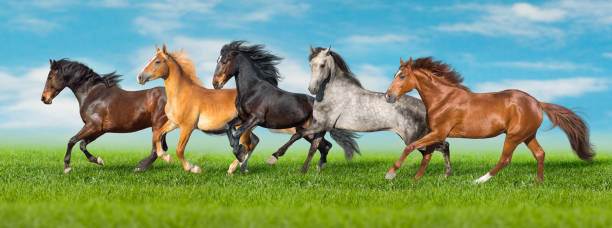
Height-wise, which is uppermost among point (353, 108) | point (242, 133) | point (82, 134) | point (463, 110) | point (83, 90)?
point (463, 110)

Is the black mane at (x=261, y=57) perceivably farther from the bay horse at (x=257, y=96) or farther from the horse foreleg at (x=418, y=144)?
the horse foreleg at (x=418, y=144)

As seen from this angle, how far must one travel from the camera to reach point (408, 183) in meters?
8.14

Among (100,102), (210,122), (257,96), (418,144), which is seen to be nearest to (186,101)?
(210,122)

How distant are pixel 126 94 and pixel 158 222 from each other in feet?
22.1

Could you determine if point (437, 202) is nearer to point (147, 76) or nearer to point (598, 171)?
point (147, 76)

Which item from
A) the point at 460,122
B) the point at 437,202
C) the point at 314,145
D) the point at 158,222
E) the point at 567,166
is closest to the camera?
the point at 158,222

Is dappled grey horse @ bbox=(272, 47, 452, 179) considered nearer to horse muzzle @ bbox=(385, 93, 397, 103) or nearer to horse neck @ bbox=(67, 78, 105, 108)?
horse muzzle @ bbox=(385, 93, 397, 103)

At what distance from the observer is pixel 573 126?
8.77 meters

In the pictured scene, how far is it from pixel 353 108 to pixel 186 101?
9.91 feet

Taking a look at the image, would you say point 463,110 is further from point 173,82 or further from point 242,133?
point 173,82

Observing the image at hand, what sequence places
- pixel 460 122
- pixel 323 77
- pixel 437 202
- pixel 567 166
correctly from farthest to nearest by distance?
pixel 567 166
pixel 323 77
pixel 460 122
pixel 437 202

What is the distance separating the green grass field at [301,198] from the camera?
178 inches

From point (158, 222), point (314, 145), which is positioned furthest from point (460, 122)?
point (158, 222)

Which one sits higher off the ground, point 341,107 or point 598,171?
point 341,107
